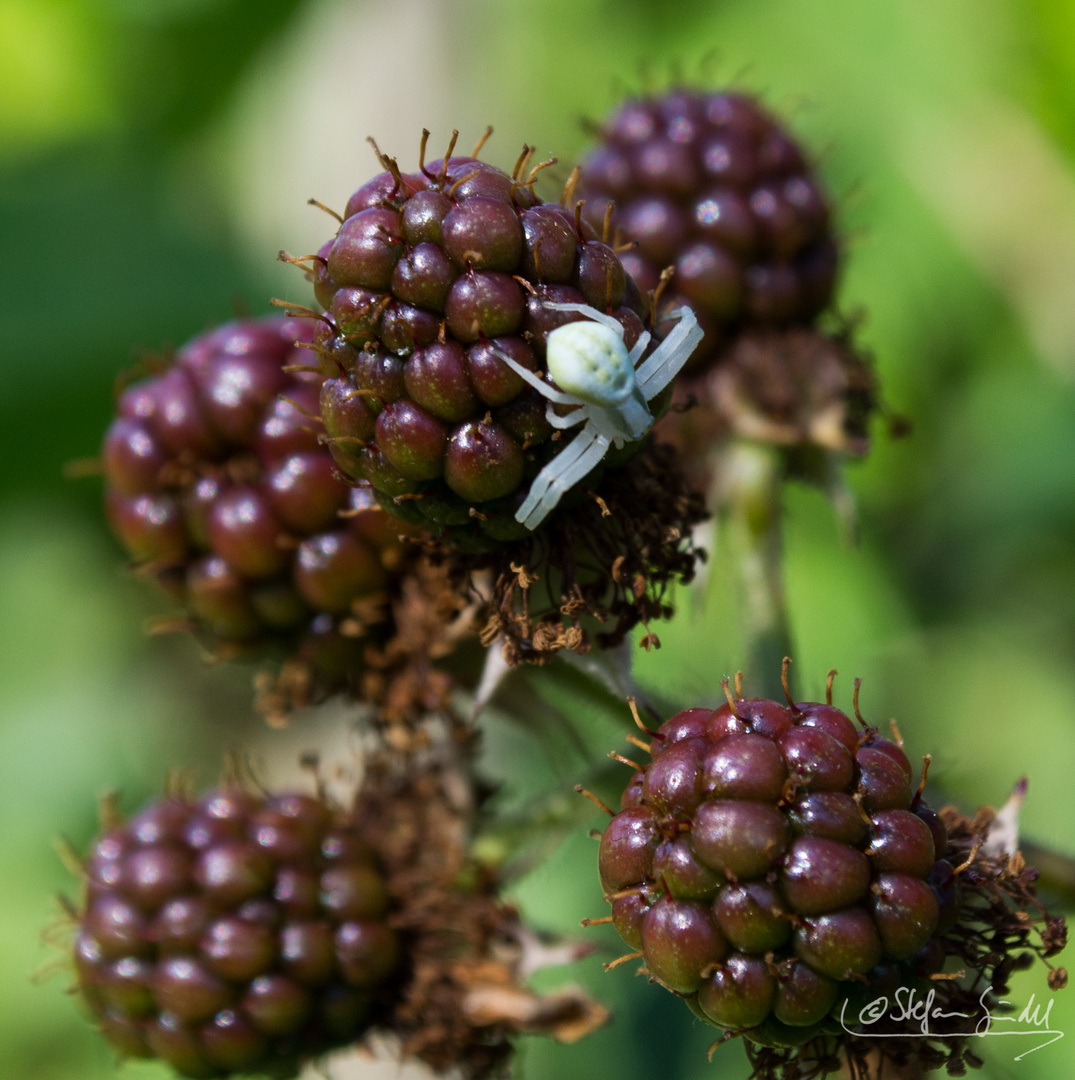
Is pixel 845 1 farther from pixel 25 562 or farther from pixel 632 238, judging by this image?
pixel 25 562

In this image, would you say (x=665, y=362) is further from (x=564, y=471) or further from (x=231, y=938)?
(x=231, y=938)

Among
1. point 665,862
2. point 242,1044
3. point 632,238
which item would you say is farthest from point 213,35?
point 665,862

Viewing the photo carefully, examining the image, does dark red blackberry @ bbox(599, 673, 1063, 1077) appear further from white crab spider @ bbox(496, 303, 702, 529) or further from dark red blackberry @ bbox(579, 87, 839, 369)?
dark red blackberry @ bbox(579, 87, 839, 369)

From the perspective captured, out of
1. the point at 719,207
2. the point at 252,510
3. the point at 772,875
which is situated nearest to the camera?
the point at 772,875

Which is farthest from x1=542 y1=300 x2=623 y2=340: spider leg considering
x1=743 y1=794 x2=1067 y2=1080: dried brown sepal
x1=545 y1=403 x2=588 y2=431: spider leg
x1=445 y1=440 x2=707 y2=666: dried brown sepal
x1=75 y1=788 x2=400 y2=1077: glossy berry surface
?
x1=75 y1=788 x2=400 y2=1077: glossy berry surface

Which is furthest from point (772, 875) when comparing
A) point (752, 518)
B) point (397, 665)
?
point (752, 518)

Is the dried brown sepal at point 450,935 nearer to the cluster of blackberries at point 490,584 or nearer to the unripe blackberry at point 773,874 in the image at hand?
the cluster of blackberries at point 490,584
